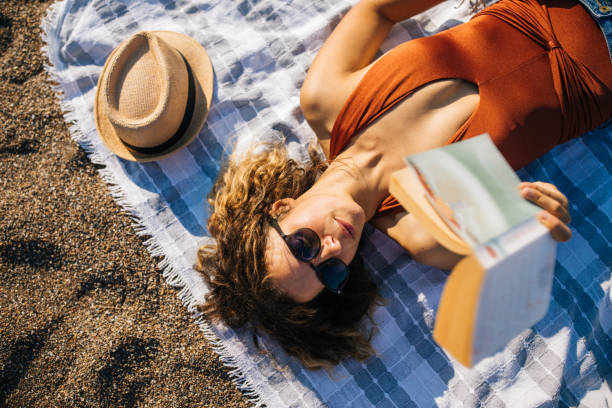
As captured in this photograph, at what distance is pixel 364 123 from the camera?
2047mm

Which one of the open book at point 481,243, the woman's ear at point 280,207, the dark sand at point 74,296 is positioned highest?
the open book at point 481,243

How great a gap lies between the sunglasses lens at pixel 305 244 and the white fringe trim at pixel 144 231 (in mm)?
1049

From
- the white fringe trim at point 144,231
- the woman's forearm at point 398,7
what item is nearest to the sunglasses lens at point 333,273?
the white fringe trim at point 144,231

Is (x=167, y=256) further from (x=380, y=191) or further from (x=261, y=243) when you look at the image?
(x=380, y=191)

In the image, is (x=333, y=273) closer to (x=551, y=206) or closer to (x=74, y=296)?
(x=551, y=206)

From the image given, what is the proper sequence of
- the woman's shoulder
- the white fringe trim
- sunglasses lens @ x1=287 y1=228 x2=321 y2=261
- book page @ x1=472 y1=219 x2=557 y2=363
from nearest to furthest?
book page @ x1=472 y1=219 x2=557 y2=363
sunglasses lens @ x1=287 y1=228 x2=321 y2=261
the woman's shoulder
the white fringe trim

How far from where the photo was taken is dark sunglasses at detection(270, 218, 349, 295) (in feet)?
5.64

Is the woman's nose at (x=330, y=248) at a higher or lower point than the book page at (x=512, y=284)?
lower

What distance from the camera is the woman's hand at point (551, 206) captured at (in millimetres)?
1253

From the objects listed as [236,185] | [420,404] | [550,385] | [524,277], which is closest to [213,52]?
[236,185]

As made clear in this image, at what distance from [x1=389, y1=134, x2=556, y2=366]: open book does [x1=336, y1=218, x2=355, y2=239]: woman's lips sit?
633mm

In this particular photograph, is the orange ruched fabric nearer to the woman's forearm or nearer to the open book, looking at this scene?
the woman's forearm

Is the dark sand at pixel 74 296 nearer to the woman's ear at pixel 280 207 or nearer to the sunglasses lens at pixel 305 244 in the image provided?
the woman's ear at pixel 280 207

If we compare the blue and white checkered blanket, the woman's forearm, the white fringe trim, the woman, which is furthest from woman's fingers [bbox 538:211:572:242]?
the white fringe trim
